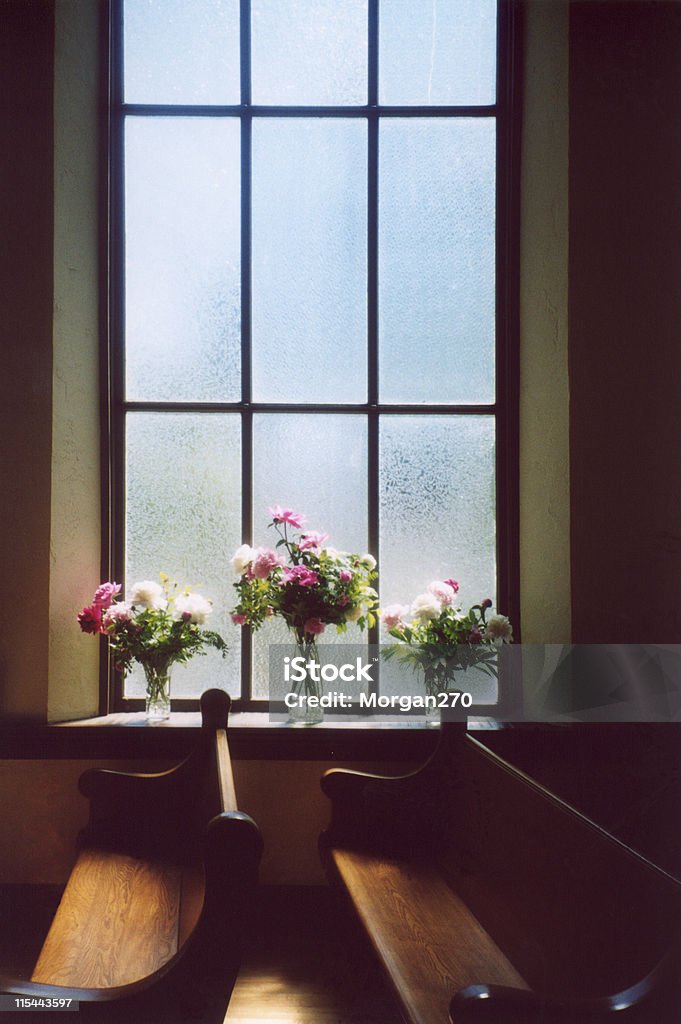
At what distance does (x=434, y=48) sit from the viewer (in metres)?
3.19

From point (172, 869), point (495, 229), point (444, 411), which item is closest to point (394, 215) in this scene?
point (495, 229)

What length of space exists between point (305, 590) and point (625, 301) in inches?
65.4

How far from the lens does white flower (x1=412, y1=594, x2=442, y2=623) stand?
2.85 meters

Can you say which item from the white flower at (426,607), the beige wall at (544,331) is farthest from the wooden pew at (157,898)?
the beige wall at (544,331)

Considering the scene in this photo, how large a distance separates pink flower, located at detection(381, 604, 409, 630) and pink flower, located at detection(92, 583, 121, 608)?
103 centimetres

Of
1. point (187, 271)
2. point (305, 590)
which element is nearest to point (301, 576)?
point (305, 590)

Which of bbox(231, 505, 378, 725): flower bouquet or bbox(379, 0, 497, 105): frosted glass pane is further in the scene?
bbox(379, 0, 497, 105): frosted glass pane

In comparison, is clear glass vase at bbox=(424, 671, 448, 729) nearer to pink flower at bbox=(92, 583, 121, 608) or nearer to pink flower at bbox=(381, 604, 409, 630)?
pink flower at bbox=(381, 604, 409, 630)

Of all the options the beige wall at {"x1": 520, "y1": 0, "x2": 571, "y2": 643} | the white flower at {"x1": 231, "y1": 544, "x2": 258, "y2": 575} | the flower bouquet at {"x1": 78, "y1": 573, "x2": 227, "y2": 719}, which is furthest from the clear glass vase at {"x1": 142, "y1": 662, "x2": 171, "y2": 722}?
the beige wall at {"x1": 520, "y1": 0, "x2": 571, "y2": 643}

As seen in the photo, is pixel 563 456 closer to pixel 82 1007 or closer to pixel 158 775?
pixel 158 775

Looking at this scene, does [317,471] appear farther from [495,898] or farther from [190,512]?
[495,898]

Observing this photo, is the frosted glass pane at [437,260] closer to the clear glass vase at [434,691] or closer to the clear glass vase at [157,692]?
the clear glass vase at [434,691]

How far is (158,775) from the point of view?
8.39 feet

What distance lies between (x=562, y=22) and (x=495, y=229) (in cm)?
80
